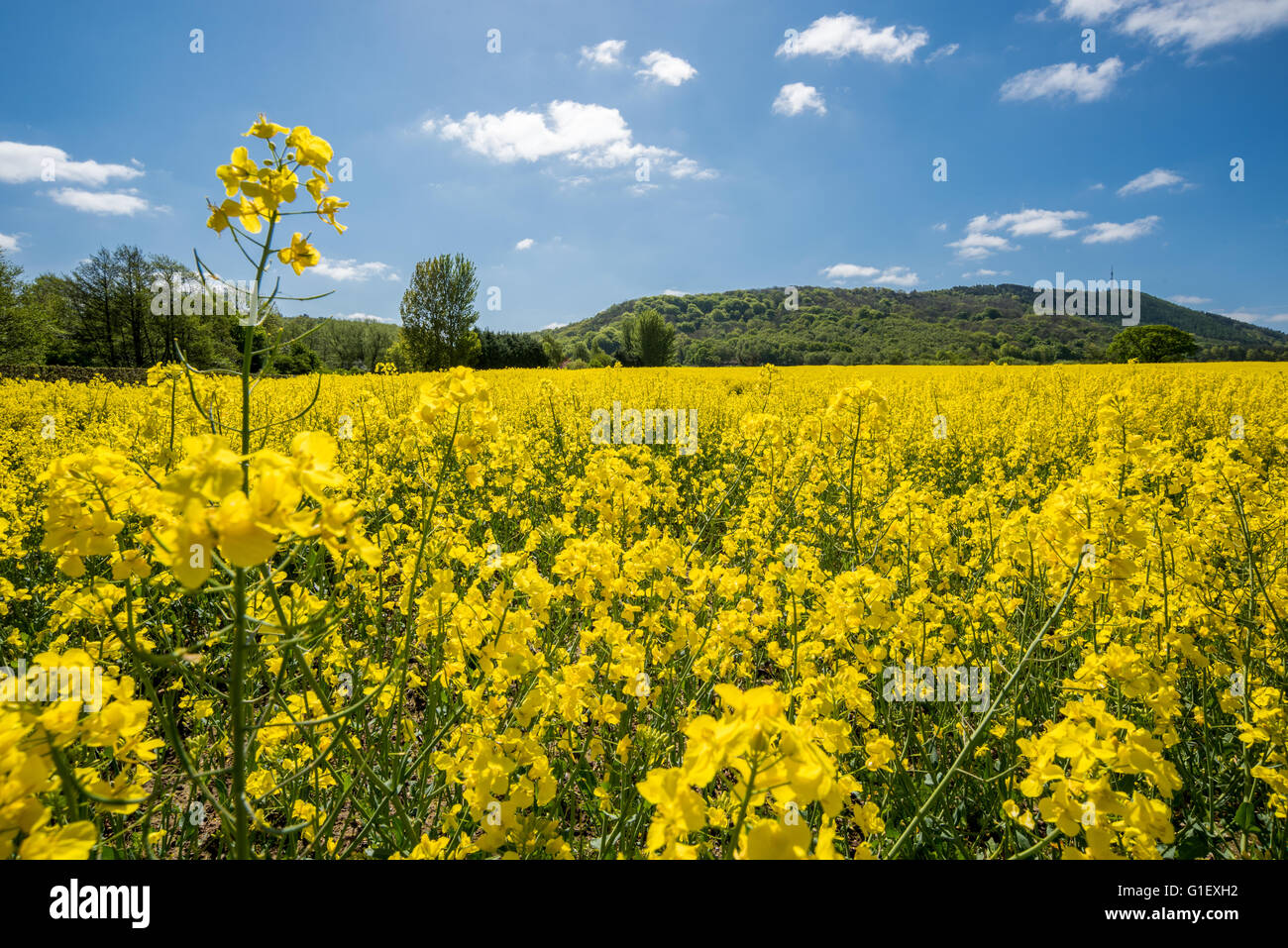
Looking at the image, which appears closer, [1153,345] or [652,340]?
[1153,345]

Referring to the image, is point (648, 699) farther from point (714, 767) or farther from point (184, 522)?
point (184, 522)

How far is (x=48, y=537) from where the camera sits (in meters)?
1.06

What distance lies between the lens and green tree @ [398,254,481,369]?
35.4 meters

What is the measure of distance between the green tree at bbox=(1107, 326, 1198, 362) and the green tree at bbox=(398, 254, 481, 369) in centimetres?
3964

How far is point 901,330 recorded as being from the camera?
178ft

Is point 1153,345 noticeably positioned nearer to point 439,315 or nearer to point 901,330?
point 901,330

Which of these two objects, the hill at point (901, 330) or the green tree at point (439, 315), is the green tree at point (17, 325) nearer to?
the green tree at point (439, 315)

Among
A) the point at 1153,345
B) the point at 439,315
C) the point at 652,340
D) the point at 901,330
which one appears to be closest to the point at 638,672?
the point at 439,315

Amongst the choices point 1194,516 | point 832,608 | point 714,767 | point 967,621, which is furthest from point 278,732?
point 1194,516

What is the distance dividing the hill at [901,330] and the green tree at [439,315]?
9.56m

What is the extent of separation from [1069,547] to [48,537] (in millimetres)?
2641

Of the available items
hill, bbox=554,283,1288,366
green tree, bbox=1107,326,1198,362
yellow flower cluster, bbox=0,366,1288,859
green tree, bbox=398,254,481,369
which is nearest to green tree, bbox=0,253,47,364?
green tree, bbox=398,254,481,369

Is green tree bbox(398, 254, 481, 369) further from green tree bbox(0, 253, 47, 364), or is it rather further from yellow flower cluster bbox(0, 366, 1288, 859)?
yellow flower cluster bbox(0, 366, 1288, 859)

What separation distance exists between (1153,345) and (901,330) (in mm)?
22775
